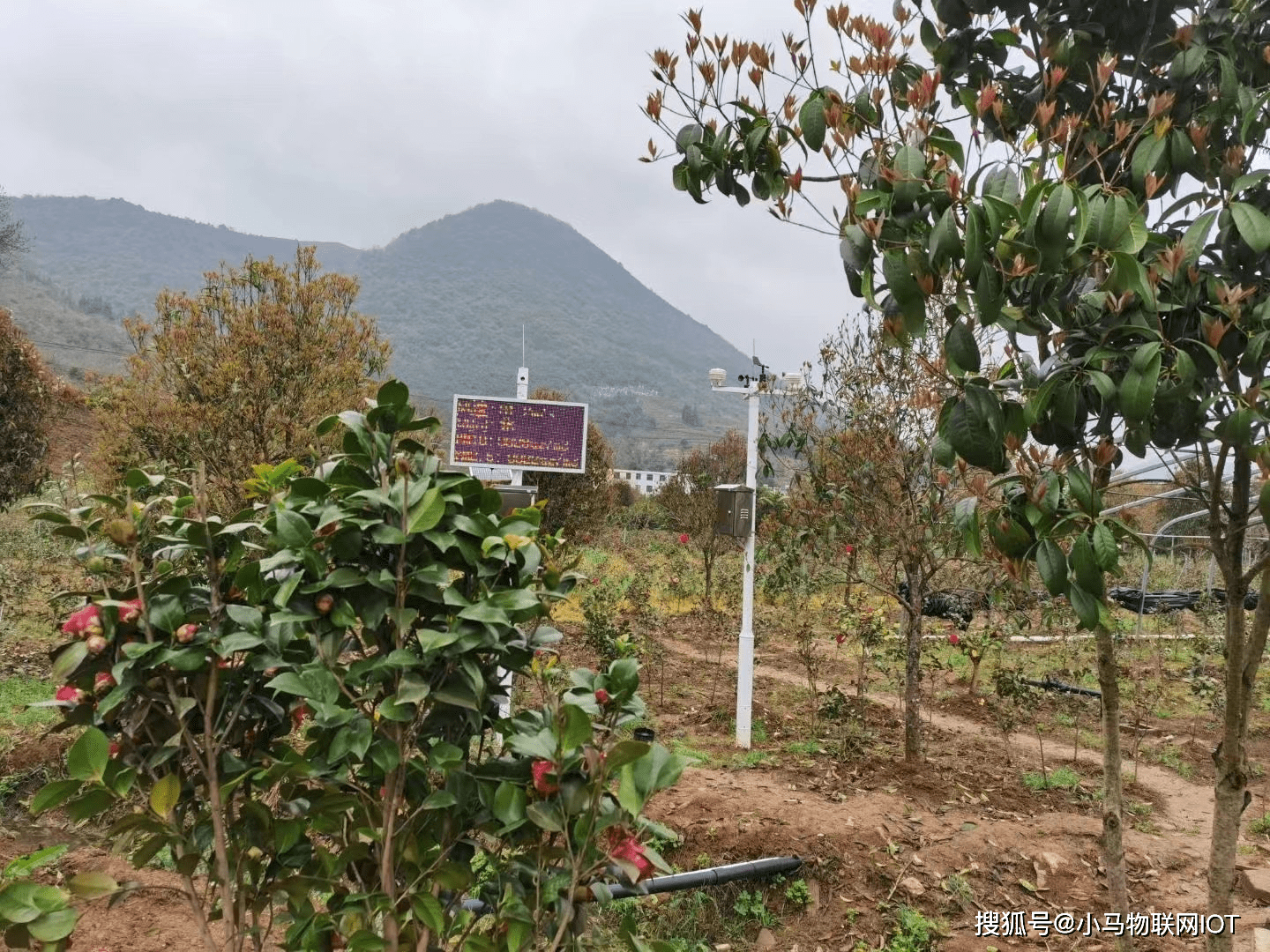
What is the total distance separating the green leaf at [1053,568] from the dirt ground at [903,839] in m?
2.04

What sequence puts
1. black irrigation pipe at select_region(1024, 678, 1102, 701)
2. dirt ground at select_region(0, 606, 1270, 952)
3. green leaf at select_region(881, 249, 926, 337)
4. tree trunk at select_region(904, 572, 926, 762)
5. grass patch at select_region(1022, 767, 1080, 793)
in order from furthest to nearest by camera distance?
black irrigation pipe at select_region(1024, 678, 1102, 701) → tree trunk at select_region(904, 572, 926, 762) → grass patch at select_region(1022, 767, 1080, 793) → dirt ground at select_region(0, 606, 1270, 952) → green leaf at select_region(881, 249, 926, 337)

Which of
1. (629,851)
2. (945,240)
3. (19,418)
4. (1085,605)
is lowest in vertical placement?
(629,851)

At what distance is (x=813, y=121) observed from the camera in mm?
1912

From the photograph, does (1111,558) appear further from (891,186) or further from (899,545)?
(899,545)

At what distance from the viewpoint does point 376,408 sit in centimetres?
146

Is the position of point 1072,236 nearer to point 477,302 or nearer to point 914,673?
point 914,673

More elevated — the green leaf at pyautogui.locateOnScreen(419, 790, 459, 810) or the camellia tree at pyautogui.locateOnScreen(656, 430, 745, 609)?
the camellia tree at pyautogui.locateOnScreen(656, 430, 745, 609)

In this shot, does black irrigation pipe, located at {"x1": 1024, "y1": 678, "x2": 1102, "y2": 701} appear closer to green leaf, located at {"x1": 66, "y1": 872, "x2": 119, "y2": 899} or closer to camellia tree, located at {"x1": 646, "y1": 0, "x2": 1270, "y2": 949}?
camellia tree, located at {"x1": 646, "y1": 0, "x2": 1270, "y2": 949}

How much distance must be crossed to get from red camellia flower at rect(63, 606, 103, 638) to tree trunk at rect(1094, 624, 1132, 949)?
2401 millimetres

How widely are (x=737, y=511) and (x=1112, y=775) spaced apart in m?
4.11

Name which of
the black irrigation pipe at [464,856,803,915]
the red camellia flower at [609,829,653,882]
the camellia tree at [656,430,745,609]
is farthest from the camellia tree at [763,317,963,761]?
the camellia tree at [656,430,745,609]

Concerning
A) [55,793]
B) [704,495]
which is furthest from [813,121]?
[704,495]

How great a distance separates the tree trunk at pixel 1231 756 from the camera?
2379 mm

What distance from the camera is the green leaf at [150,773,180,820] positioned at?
1.42 meters
